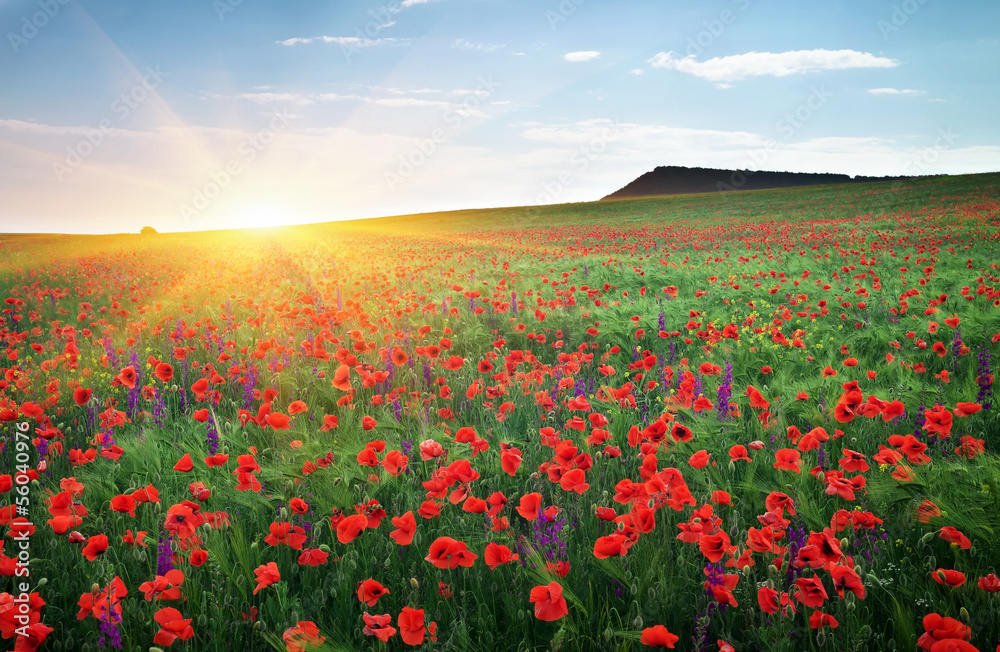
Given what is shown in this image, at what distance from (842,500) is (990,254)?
11.7 meters

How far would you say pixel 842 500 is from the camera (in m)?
2.23

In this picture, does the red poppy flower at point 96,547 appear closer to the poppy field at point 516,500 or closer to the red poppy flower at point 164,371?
the poppy field at point 516,500

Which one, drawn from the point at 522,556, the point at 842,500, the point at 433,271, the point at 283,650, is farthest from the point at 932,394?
the point at 433,271

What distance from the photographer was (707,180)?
70812 mm

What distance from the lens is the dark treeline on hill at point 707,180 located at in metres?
65.4

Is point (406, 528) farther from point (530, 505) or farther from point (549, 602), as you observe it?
point (549, 602)

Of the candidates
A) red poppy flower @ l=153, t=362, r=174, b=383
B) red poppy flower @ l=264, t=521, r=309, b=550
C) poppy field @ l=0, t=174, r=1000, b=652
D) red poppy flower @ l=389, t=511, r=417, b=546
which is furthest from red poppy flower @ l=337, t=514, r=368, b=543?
red poppy flower @ l=153, t=362, r=174, b=383

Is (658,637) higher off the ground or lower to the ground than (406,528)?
lower

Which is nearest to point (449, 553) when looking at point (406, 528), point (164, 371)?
point (406, 528)

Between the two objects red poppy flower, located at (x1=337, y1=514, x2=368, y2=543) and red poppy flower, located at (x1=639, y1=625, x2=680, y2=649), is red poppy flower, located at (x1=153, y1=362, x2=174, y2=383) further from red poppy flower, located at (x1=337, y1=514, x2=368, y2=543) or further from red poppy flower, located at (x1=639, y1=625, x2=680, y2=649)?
red poppy flower, located at (x1=639, y1=625, x2=680, y2=649)

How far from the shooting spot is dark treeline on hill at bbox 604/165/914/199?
65.4 m

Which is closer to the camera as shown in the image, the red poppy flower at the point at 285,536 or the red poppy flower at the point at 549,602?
the red poppy flower at the point at 549,602

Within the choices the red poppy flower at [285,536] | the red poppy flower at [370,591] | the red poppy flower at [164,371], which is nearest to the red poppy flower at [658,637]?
the red poppy flower at [370,591]

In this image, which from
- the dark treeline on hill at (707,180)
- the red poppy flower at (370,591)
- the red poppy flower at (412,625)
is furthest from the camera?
the dark treeline on hill at (707,180)
